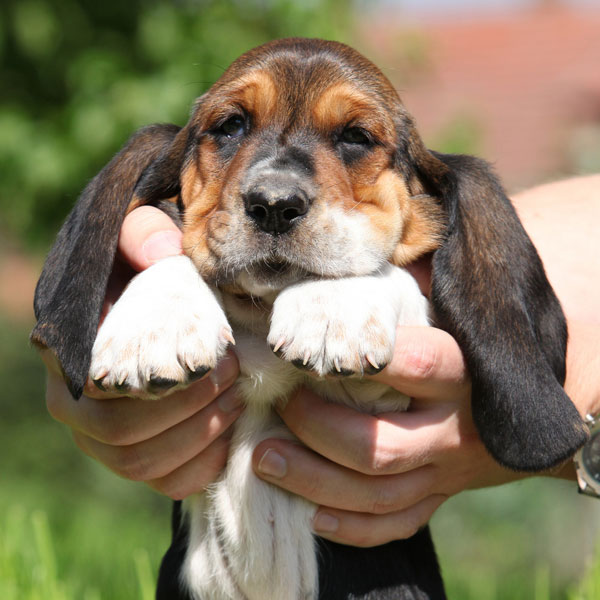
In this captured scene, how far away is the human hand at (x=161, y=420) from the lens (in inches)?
115

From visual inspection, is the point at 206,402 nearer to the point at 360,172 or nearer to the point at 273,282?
the point at 273,282

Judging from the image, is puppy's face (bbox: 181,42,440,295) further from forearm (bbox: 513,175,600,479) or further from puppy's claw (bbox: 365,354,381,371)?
forearm (bbox: 513,175,600,479)

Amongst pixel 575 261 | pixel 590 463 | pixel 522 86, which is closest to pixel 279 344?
pixel 590 463

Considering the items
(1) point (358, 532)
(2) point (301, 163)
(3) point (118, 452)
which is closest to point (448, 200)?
(2) point (301, 163)

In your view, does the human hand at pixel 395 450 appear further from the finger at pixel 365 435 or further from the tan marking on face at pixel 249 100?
the tan marking on face at pixel 249 100

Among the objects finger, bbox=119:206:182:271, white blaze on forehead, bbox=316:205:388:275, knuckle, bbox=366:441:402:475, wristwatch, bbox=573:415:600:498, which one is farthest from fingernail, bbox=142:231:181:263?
wristwatch, bbox=573:415:600:498

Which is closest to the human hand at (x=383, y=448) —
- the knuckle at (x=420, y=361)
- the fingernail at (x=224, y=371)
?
the knuckle at (x=420, y=361)

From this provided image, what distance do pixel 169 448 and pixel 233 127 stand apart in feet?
3.89

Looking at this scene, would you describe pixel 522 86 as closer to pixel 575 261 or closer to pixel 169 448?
pixel 575 261

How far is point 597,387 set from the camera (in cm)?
340

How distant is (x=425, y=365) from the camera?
111 inches

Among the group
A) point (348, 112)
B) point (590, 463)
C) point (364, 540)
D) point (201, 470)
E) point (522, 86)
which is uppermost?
point (348, 112)

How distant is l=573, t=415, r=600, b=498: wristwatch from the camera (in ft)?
11.2

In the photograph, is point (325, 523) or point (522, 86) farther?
point (522, 86)
